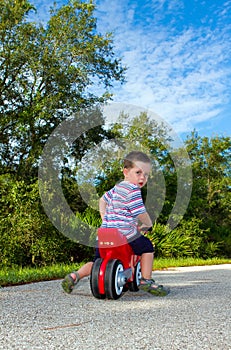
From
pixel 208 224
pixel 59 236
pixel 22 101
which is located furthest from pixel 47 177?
pixel 208 224

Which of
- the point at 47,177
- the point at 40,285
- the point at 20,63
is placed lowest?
the point at 40,285

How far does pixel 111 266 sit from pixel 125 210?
0.52 m

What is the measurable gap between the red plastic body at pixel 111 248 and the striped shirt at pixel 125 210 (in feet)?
0.34

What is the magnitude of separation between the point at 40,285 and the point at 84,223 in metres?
5.59

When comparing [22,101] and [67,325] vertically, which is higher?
[22,101]

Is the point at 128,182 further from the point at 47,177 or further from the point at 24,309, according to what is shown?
the point at 47,177

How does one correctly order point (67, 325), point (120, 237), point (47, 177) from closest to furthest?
point (67, 325) < point (120, 237) < point (47, 177)

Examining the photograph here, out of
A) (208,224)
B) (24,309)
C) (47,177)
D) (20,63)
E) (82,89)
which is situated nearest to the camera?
(24,309)

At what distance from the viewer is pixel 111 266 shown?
3.49 meters

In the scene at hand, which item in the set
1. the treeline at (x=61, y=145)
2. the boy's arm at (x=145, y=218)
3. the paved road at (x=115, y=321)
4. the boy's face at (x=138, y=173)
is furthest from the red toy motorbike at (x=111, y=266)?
the treeline at (x=61, y=145)

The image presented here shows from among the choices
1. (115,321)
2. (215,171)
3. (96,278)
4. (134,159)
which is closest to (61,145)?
(134,159)

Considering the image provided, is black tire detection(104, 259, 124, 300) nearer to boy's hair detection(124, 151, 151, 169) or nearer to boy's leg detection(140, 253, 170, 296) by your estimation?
boy's leg detection(140, 253, 170, 296)

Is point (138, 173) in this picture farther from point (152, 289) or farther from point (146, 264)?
point (152, 289)

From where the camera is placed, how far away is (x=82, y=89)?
43.5 feet
